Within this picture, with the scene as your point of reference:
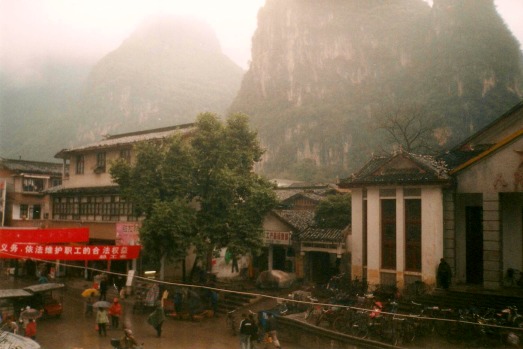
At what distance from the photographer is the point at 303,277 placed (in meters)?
25.3

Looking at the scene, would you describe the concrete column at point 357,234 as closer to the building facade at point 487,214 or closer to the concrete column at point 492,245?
the building facade at point 487,214

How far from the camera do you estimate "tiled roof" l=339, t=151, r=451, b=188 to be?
18438 millimetres

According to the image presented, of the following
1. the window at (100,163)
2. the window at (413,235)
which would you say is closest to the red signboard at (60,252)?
the window at (100,163)

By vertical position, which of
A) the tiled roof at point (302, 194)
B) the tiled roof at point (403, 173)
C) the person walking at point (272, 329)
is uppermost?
the tiled roof at point (403, 173)

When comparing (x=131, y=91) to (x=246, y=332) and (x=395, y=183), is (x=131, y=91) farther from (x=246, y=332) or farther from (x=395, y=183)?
(x=246, y=332)

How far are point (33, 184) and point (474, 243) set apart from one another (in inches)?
1350

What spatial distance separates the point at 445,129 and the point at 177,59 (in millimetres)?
93008

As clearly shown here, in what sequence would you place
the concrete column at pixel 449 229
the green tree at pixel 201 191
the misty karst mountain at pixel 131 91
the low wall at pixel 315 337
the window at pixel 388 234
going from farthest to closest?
the misty karst mountain at pixel 131 91 → the green tree at pixel 201 191 → the window at pixel 388 234 → the concrete column at pixel 449 229 → the low wall at pixel 315 337

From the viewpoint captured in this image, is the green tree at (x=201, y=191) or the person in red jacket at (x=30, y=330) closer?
the person in red jacket at (x=30, y=330)

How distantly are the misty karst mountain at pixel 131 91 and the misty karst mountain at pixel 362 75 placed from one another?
1576 cm

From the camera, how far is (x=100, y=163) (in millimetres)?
31609

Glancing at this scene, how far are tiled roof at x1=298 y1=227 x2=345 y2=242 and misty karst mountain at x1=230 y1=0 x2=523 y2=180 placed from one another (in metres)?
38.3

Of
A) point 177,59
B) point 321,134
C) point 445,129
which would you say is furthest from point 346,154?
point 177,59

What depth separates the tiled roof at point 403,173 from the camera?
18.4m
